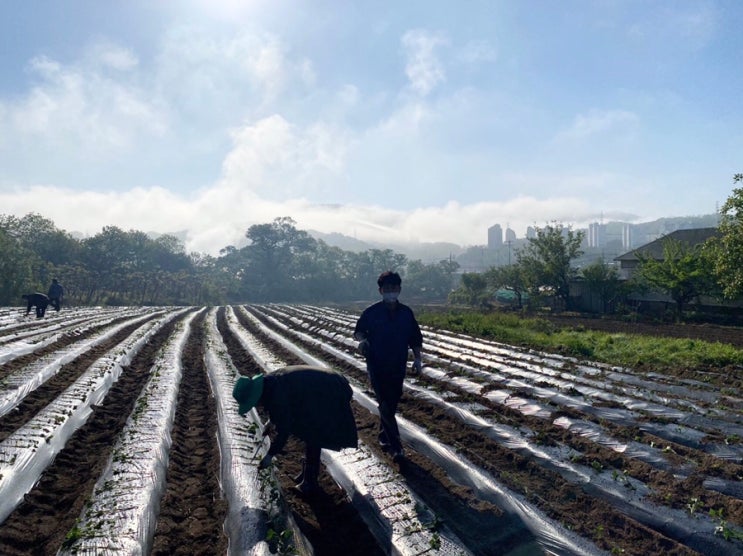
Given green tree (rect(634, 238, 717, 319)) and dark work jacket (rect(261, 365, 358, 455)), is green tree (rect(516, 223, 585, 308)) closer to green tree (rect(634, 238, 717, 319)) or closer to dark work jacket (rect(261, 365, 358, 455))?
green tree (rect(634, 238, 717, 319))

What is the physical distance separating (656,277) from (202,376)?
19.6 m

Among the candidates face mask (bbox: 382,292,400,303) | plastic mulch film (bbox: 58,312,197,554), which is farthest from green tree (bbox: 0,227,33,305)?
face mask (bbox: 382,292,400,303)

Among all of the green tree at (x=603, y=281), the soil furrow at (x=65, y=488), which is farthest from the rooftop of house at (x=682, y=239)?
the soil furrow at (x=65, y=488)

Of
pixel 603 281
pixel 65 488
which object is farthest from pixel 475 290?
pixel 65 488

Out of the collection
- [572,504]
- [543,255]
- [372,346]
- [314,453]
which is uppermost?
[543,255]

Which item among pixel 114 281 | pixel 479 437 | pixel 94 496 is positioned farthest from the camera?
pixel 114 281

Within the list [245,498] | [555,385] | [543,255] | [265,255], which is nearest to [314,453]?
[245,498]

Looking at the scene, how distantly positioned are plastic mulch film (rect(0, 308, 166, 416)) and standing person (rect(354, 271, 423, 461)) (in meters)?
4.59

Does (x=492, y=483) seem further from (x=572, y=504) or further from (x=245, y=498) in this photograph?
(x=245, y=498)

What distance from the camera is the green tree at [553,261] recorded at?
26641 millimetres

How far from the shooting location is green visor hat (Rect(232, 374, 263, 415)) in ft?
11.8

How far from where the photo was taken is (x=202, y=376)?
904 cm

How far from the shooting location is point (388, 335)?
474 centimetres

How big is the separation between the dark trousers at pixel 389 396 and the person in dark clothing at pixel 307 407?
2.56 ft
